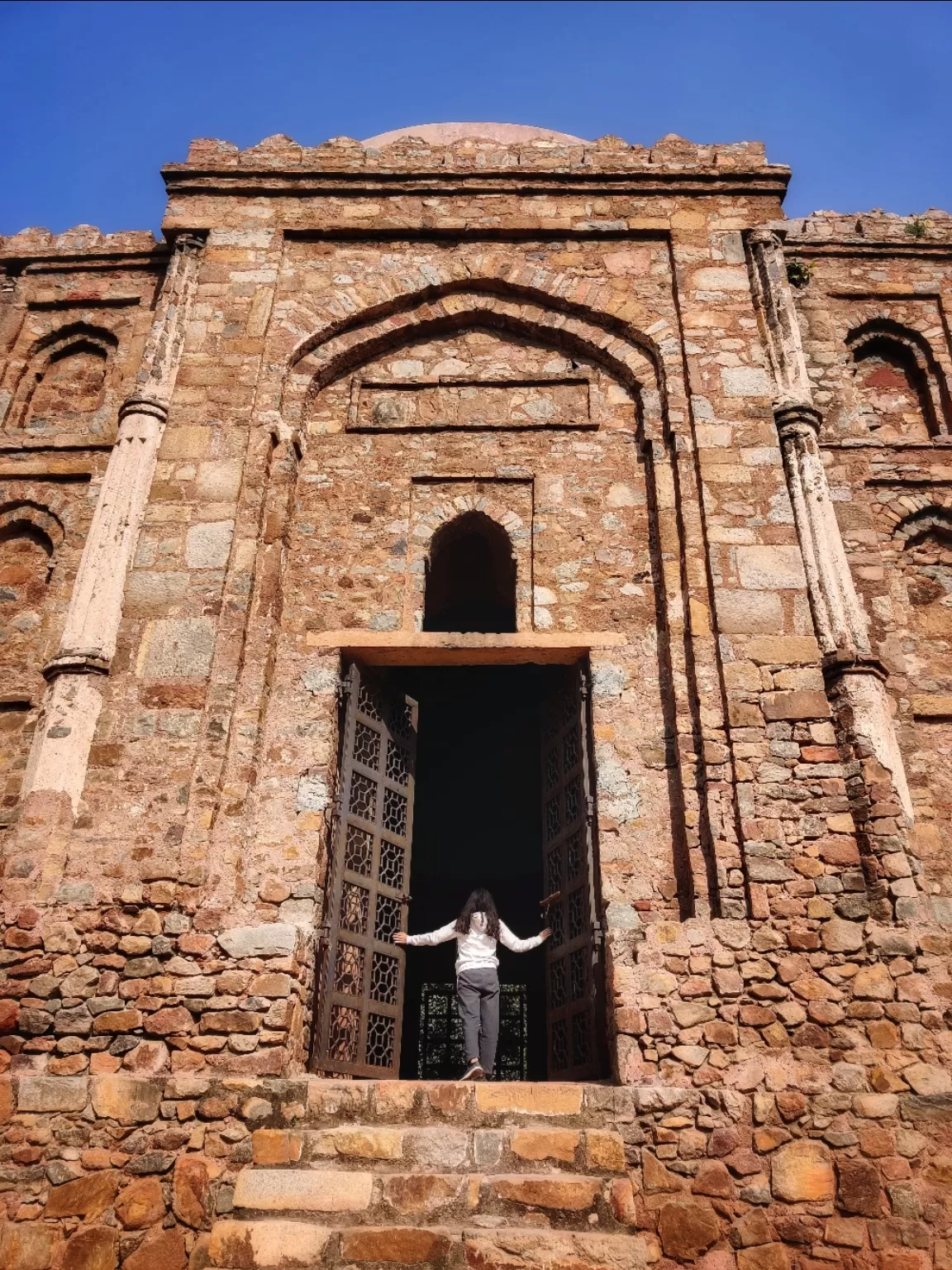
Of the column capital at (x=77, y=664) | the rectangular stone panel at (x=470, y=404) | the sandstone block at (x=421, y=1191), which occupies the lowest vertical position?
the sandstone block at (x=421, y=1191)

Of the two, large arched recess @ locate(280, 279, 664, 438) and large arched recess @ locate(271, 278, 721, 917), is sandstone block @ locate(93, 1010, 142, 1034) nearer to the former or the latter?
large arched recess @ locate(271, 278, 721, 917)

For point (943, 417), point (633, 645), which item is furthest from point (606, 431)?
point (943, 417)

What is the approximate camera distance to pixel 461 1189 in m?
4.10

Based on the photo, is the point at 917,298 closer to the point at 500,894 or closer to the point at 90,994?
the point at 500,894

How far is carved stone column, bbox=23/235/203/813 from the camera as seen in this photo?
5.44 meters

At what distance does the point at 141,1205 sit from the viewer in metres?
4.33

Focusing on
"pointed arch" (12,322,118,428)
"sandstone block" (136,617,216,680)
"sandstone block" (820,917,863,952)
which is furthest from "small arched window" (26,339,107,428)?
"sandstone block" (820,917,863,952)

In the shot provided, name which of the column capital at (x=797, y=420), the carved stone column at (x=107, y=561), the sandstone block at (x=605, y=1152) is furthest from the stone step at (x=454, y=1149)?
the column capital at (x=797, y=420)

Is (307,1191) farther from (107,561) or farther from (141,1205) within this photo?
(107,561)

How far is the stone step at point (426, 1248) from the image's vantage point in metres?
3.80

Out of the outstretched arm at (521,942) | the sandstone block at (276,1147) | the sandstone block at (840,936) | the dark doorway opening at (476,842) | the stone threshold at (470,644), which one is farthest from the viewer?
the dark doorway opening at (476,842)

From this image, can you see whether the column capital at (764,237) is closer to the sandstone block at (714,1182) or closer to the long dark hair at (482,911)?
the long dark hair at (482,911)

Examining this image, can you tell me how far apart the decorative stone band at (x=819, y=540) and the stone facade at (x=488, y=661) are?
0.09 feet

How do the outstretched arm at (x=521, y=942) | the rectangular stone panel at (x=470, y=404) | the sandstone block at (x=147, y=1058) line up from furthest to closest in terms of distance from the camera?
1. the rectangular stone panel at (x=470, y=404)
2. the outstretched arm at (x=521, y=942)
3. the sandstone block at (x=147, y=1058)
